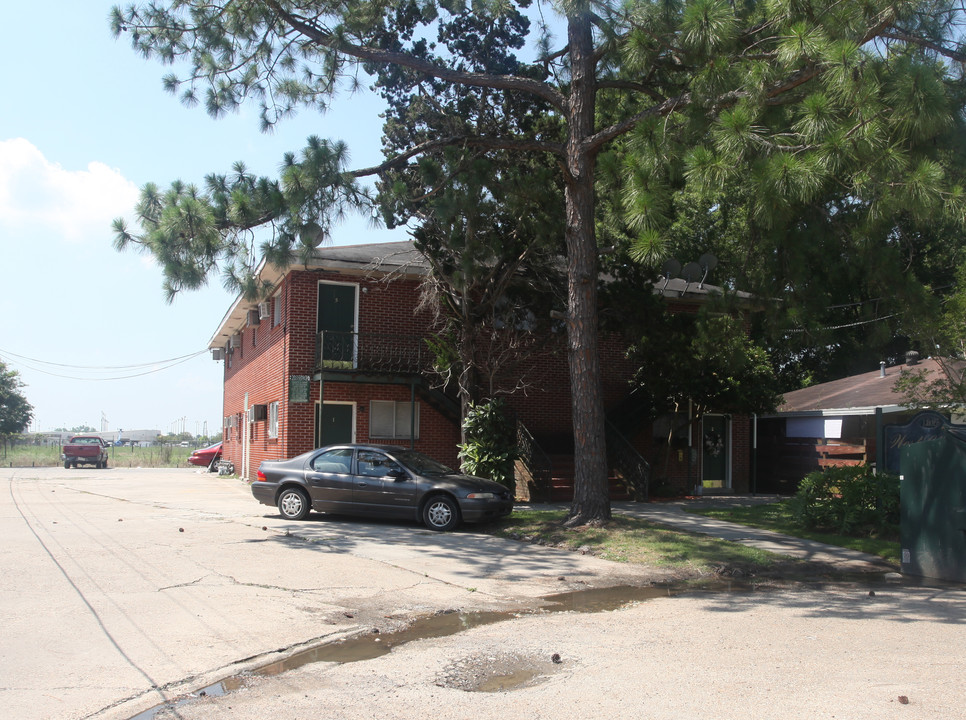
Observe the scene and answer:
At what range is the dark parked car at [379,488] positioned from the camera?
13.1 meters

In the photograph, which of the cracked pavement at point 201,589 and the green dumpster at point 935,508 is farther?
the green dumpster at point 935,508

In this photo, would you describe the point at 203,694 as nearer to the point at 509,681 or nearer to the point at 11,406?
the point at 509,681

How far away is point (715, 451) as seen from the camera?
2220 cm

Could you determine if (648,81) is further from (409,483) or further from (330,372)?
(330,372)

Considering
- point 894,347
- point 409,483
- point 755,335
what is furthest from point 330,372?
point 894,347

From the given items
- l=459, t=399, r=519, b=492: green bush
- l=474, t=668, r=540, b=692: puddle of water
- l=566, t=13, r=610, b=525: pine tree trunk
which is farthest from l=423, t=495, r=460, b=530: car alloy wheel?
l=474, t=668, r=540, b=692: puddle of water

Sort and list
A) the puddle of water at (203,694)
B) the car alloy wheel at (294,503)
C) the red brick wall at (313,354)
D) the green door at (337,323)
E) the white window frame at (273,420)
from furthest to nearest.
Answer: the white window frame at (273,420) < the red brick wall at (313,354) < the green door at (337,323) < the car alloy wheel at (294,503) < the puddle of water at (203,694)

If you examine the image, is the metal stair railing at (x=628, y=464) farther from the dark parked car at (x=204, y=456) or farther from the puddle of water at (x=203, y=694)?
the dark parked car at (x=204, y=456)

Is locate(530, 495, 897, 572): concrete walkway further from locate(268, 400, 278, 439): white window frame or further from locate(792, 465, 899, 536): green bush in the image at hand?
locate(268, 400, 278, 439): white window frame

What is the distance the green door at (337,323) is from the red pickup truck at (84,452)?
24884mm

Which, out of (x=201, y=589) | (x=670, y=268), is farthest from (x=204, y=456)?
(x=201, y=589)

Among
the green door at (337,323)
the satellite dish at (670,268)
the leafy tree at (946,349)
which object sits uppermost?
the satellite dish at (670,268)

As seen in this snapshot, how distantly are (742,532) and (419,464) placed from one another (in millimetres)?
5603

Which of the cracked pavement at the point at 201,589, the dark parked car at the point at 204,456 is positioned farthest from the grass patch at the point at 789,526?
the dark parked car at the point at 204,456
